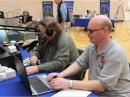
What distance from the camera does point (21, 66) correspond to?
1808 mm

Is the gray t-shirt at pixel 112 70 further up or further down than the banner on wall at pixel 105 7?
further down

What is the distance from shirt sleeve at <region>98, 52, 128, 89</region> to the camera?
6.18 ft

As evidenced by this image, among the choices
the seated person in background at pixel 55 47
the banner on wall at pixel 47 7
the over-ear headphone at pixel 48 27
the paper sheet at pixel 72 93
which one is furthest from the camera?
the banner on wall at pixel 47 7

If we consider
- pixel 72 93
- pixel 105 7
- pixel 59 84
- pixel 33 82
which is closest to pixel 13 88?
pixel 33 82

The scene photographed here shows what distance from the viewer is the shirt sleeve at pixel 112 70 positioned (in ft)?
6.18

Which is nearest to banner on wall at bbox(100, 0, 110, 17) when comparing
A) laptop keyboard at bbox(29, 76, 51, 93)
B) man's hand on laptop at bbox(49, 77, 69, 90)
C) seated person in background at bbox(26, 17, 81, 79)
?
seated person in background at bbox(26, 17, 81, 79)

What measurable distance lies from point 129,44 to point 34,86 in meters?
5.68

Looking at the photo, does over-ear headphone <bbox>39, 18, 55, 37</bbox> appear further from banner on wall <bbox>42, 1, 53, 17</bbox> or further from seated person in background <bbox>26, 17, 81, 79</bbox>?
banner on wall <bbox>42, 1, 53, 17</bbox>

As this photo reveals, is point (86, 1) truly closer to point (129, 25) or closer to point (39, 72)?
point (129, 25)

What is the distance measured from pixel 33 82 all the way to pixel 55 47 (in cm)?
70

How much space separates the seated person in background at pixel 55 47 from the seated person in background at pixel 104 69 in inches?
16.4

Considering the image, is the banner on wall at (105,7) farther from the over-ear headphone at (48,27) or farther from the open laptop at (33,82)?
the open laptop at (33,82)

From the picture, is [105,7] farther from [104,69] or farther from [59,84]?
[59,84]

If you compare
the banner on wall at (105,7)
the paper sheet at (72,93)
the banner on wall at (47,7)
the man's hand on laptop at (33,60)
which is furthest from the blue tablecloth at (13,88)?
the banner on wall at (47,7)
